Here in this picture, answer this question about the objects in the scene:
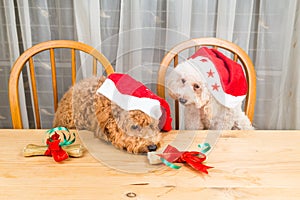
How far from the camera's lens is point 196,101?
105 cm

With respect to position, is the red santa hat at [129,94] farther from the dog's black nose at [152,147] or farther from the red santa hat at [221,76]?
the red santa hat at [221,76]

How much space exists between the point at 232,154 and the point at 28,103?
1.30m

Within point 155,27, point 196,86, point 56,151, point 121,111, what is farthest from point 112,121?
point 155,27

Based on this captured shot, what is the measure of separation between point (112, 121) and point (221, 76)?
445mm

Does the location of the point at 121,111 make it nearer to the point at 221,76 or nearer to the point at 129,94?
the point at 129,94

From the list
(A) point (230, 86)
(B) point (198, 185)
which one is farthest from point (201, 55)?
(B) point (198, 185)

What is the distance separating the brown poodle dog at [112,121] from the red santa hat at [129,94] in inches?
0.6

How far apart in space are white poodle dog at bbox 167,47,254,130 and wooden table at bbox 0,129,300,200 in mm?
120

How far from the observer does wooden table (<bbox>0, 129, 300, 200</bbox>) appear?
76 centimetres

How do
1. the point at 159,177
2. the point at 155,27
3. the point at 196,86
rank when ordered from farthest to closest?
the point at 155,27
the point at 196,86
the point at 159,177

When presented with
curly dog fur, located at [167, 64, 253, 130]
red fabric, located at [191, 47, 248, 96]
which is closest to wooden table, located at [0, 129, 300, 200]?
curly dog fur, located at [167, 64, 253, 130]

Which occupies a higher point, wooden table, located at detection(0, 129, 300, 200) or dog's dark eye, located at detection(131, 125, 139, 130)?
dog's dark eye, located at detection(131, 125, 139, 130)

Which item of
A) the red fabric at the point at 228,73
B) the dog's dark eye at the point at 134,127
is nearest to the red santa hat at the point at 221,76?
the red fabric at the point at 228,73

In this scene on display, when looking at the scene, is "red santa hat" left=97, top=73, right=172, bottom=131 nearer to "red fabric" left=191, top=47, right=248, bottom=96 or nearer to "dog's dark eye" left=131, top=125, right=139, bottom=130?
"dog's dark eye" left=131, top=125, right=139, bottom=130
